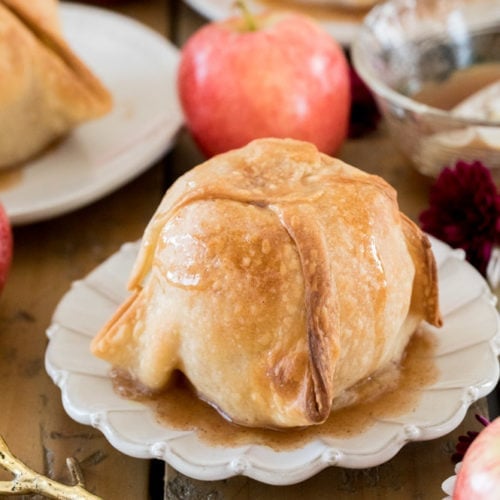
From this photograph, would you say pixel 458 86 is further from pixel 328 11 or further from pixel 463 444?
pixel 463 444

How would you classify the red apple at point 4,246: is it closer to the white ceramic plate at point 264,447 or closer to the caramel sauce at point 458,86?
the white ceramic plate at point 264,447

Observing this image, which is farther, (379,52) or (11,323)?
(379,52)

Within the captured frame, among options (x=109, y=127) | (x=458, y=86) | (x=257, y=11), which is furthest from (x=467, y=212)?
(x=257, y=11)

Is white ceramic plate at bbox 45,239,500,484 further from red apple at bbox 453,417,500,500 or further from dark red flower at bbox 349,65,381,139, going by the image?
dark red flower at bbox 349,65,381,139

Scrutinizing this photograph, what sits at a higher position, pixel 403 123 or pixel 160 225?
pixel 160 225

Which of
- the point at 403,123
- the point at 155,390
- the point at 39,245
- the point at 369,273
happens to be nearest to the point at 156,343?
the point at 155,390

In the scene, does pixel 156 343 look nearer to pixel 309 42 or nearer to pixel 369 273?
pixel 369 273

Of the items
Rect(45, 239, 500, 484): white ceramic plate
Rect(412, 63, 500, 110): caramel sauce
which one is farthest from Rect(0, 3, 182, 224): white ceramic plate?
Rect(412, 63, 500, 110): caramel sauce
